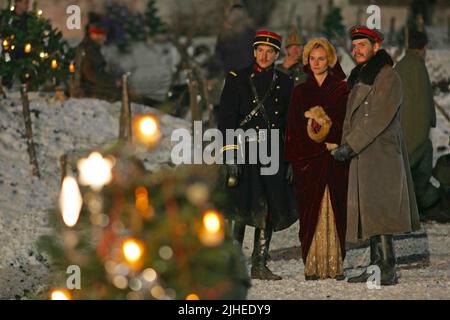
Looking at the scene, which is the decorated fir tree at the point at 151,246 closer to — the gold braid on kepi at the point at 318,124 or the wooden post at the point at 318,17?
the gold braid on kepi at the point at 318,124

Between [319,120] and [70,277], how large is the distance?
2.97m

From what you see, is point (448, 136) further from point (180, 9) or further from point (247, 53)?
point (180, 9)

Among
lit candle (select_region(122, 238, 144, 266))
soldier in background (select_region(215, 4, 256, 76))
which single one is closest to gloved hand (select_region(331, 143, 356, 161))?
lit candle (select_region(122, 238, 144, 266))

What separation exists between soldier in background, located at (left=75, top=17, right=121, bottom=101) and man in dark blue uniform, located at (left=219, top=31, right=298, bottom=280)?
27.5 feet

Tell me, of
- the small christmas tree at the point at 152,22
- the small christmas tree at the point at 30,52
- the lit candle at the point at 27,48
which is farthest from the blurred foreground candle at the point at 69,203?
the small christmas tree at the point at 152,22

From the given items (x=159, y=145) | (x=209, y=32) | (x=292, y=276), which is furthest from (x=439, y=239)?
(x=209, y=32)

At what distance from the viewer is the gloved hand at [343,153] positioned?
11.0 m

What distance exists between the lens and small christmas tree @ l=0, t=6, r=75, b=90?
1914cm

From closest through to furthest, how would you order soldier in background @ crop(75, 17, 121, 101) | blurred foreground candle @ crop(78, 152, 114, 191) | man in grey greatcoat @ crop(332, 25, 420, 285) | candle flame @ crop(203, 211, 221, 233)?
candle flame @ crop(203, 211, 221, 233), blurred foreground candle @ crop(78, 152, 114, 191), man in grey greatcoat @ crop(332, 25, 420, 285), soldier in background @ crop(75, 17, 121, 101)

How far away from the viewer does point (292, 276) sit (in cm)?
1180

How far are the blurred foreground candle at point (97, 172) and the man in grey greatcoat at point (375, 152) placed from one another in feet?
7.63

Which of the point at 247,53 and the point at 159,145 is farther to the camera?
the point at 247,53

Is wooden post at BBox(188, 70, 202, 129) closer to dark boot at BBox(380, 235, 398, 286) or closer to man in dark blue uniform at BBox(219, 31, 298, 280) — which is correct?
man in dark blue uniform at BBox(219, 31, 298, 280)

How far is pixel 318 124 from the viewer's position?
11.2 meters
